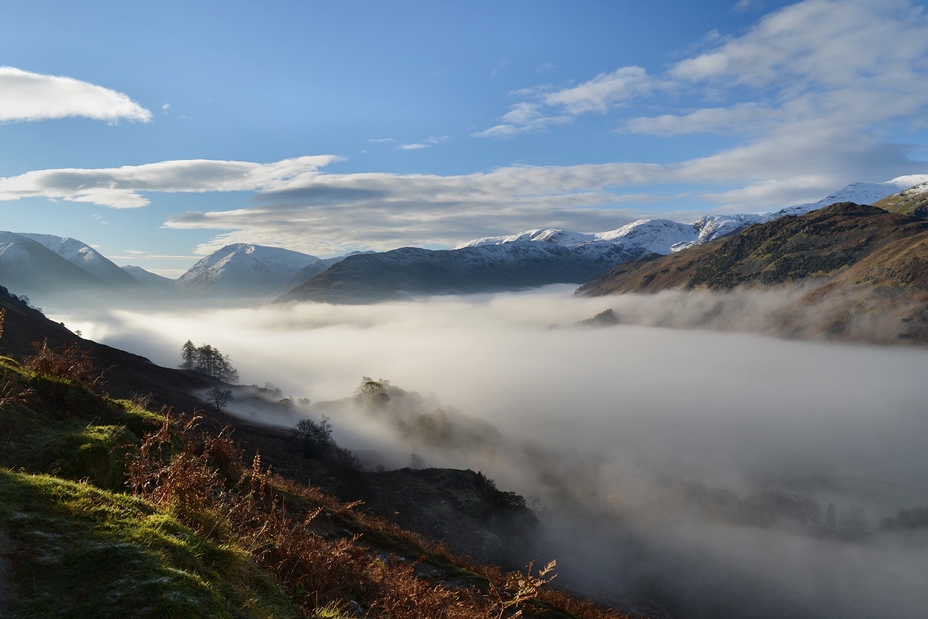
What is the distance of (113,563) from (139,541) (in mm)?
466

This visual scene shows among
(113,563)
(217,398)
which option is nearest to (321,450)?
(217,398)

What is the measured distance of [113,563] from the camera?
5426mm

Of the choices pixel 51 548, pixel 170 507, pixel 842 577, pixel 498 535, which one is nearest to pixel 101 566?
pixel 51 548

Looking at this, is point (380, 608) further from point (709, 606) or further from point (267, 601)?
point (709, 606)

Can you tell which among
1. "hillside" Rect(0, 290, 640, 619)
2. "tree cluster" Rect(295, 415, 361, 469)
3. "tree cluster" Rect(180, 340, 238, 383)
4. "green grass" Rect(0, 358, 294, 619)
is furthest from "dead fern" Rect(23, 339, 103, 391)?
"tree cluster" Rect(180, 340, 238, 383)

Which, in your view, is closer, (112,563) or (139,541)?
(112,563)

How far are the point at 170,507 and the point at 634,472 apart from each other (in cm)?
14100

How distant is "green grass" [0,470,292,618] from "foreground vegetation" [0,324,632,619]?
0.04 feet

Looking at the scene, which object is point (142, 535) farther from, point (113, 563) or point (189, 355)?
point (189, 355)

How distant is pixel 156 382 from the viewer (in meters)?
72.6

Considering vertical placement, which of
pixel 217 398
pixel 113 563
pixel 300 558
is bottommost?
pixel 217 398

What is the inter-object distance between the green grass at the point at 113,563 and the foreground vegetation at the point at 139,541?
0.01 metres

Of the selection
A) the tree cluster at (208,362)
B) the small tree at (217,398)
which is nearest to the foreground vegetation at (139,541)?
the small tree at (217,398)

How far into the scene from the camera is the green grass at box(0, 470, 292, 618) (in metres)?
4.93
